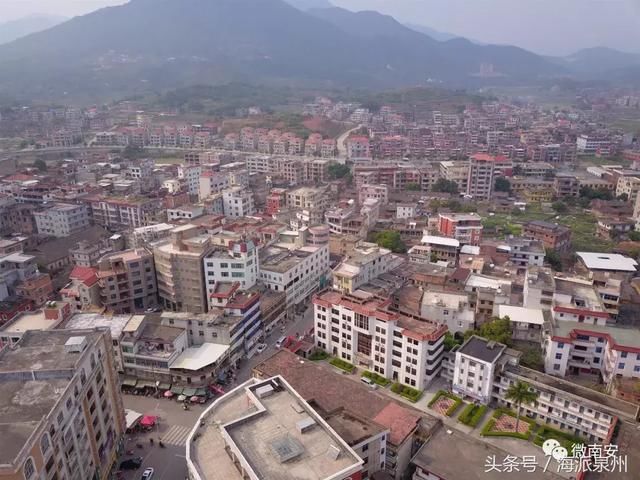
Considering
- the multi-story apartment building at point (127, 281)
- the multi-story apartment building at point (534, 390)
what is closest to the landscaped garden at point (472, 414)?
the multi-story apartment building at point (534, 390)

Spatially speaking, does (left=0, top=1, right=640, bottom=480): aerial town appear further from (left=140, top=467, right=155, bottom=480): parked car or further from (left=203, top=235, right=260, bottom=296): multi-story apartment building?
(left=140, top=467, right=155, bottom=480): parked car

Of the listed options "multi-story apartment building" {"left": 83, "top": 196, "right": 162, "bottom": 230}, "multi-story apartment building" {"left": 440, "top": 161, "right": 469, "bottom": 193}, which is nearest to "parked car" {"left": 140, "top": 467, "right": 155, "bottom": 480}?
"multi-story apartment building" {"left": 83, "top": 196, "right": 162, "bottom": 230}

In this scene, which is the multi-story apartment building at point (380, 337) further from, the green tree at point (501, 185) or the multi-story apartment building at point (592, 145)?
the multi-story apartment building at point (592, 145)

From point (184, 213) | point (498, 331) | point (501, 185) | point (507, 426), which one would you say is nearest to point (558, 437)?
point (507, 426)

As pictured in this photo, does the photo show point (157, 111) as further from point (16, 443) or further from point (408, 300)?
point (16, 443)

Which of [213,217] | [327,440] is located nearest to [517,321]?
[327,440]

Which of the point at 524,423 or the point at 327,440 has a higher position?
the point at 327,440

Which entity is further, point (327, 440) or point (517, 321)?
point (517, 321)
